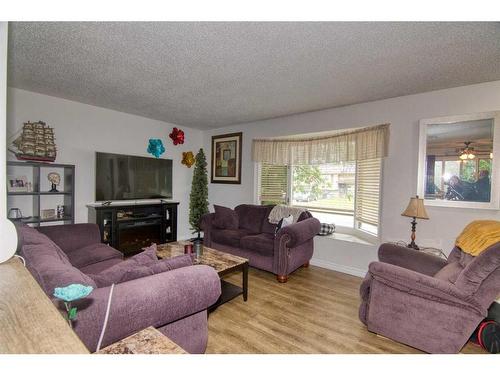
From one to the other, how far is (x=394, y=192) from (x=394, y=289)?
1.68m

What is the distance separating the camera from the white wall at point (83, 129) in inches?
124

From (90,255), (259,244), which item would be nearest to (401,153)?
(259,244)

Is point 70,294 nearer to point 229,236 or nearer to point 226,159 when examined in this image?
point 229,236

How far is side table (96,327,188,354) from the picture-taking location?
938 mm

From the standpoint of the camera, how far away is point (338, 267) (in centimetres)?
355

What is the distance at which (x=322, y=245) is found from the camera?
3.73m

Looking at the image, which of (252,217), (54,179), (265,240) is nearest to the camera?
(265,240)

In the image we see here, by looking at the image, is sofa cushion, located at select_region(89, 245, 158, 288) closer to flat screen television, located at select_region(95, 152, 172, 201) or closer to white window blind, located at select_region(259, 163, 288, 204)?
flat screen television, located at select_region(95, 152, 172, 201)

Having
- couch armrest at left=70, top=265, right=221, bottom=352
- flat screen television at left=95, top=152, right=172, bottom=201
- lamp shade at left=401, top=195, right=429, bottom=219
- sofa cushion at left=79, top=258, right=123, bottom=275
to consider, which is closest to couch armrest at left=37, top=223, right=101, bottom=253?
sofa cushion at left=79, top=258, right=123, bottom=275

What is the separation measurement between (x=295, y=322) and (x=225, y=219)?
1987mm

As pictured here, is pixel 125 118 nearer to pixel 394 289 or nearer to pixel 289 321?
pixel 289 321

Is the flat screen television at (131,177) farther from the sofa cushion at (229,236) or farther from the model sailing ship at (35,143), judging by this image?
the sofa cushion at (229,236)

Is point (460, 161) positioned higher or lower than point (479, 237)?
higher

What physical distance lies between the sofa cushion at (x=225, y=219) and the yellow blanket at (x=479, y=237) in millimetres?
2774
